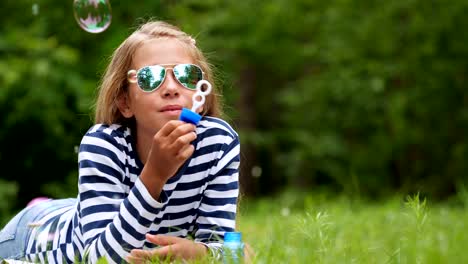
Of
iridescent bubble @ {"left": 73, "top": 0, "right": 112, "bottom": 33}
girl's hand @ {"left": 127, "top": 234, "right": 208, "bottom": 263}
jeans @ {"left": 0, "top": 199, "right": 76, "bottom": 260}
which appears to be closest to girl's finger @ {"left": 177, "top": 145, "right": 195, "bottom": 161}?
girl's hand @ {"left": 127, "top": 234, "right": 208, "bottom": 263}

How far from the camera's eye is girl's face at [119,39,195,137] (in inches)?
90.6

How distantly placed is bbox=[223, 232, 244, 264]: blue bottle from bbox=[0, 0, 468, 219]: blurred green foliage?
4938 millimetres

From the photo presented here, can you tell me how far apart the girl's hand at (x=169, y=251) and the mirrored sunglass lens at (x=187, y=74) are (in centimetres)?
48

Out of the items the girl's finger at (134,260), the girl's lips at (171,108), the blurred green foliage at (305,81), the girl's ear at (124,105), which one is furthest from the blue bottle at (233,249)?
the blurred green foliage at (305,81)

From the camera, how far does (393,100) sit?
9.41m

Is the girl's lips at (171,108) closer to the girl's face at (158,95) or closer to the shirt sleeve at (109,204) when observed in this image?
the girl's face at (158,95)

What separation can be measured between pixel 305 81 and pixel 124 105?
829 cm

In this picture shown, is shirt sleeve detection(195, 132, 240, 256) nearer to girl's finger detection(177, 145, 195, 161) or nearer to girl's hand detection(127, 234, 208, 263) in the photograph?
girl's hand detection(127, 234, 208, 263)

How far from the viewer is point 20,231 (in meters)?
2.88

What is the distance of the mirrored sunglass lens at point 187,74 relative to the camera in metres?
2.32

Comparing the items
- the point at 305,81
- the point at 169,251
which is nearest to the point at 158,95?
the point at 169,251

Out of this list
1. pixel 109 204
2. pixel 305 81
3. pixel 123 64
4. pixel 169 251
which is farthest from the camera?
pixel 305 81

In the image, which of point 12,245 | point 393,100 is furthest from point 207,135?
point 393,100

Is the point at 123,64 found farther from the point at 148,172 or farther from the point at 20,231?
the point at 20,231
